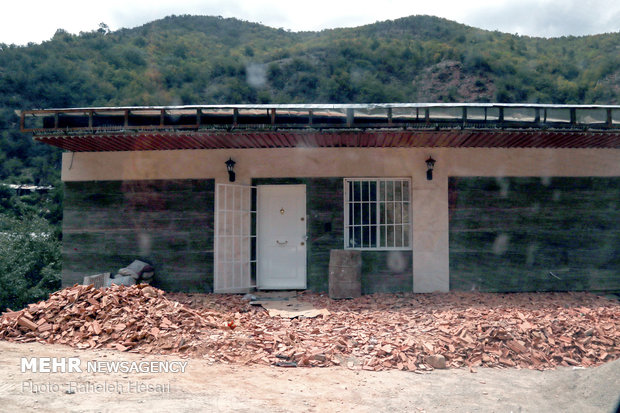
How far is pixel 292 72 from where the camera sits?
37000 millimetres

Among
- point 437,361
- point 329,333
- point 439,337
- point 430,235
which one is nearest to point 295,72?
point 430,235

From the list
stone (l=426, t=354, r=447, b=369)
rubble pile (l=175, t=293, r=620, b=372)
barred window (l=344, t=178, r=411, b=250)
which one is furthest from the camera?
barred window (l=344, t=178, r=411, b=250)

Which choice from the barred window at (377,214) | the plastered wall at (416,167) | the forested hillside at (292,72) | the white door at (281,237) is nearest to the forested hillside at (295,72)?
the forested hillside at (292,72)

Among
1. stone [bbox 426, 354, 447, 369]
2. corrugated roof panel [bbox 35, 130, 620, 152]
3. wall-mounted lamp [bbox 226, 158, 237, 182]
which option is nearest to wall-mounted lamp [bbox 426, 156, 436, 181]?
corrugated roof panel [bbox 35, 130, 620, 152]

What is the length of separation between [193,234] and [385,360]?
17.1 ft

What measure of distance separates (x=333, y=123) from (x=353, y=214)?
2115mm

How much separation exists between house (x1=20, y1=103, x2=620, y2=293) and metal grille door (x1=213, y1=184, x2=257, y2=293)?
0.03 meters

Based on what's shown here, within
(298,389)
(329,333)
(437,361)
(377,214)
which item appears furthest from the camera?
(377,214)

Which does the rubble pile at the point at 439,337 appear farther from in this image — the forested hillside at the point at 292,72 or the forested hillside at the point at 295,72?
the forested hillside at the point at 295,72

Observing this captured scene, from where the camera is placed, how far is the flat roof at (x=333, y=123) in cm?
805

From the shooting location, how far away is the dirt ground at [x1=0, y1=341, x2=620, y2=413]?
4109 mm

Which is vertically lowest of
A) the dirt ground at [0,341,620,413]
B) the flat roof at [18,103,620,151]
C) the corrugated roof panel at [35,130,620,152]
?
the dirt ground at [0,341,620,413]

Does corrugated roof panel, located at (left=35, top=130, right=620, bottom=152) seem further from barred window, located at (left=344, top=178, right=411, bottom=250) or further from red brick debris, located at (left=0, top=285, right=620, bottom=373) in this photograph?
red brick debris, located at (left=0, top=285, right=620, bottom=373)

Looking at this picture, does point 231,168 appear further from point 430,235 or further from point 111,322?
point 430,235
